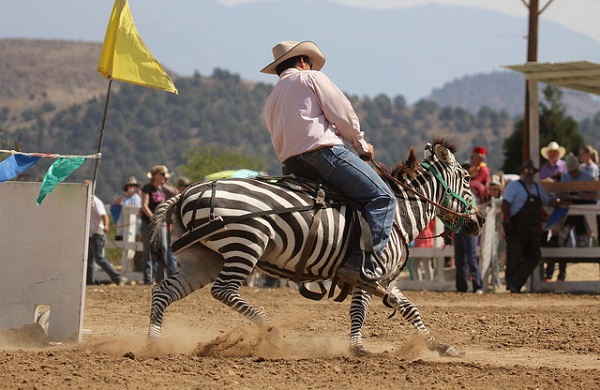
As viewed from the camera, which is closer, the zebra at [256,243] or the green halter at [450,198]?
the zebra at [256,243]

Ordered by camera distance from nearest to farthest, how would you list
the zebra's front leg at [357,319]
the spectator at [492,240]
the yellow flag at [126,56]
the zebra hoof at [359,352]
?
the zebra hoof at [359,352]
the zebra's front leg at [357,319]
the yellow flag at [126,56]
the spectator at [492,240]

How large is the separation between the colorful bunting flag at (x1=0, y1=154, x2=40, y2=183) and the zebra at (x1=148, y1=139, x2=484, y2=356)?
1.54m

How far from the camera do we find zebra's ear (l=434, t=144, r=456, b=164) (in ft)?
33.6

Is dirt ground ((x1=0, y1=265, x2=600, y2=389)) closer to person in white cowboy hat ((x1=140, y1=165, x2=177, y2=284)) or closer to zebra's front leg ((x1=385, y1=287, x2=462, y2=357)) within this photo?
zebra's front leg ((x1=385, y1=287, x2=462, y2=357))

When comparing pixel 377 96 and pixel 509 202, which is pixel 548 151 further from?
pixel 377 96

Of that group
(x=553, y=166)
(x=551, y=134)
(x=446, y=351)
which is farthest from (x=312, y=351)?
(x=551, y=134)

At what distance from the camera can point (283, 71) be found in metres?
9.55

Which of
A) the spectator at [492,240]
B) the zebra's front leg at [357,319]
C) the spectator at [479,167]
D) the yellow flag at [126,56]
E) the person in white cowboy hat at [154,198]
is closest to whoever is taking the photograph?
the zebra's front leg at [357,319]

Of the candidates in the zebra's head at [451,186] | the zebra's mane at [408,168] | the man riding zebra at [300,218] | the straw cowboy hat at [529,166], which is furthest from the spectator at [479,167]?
the man riding zebra at [300,218]

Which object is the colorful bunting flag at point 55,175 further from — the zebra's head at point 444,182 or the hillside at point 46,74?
the hillside at point 46,74

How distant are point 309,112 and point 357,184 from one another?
74cm

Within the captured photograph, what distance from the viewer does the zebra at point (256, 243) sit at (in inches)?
338

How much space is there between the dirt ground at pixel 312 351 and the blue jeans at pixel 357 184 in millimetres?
1084

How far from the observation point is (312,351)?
9531mm
